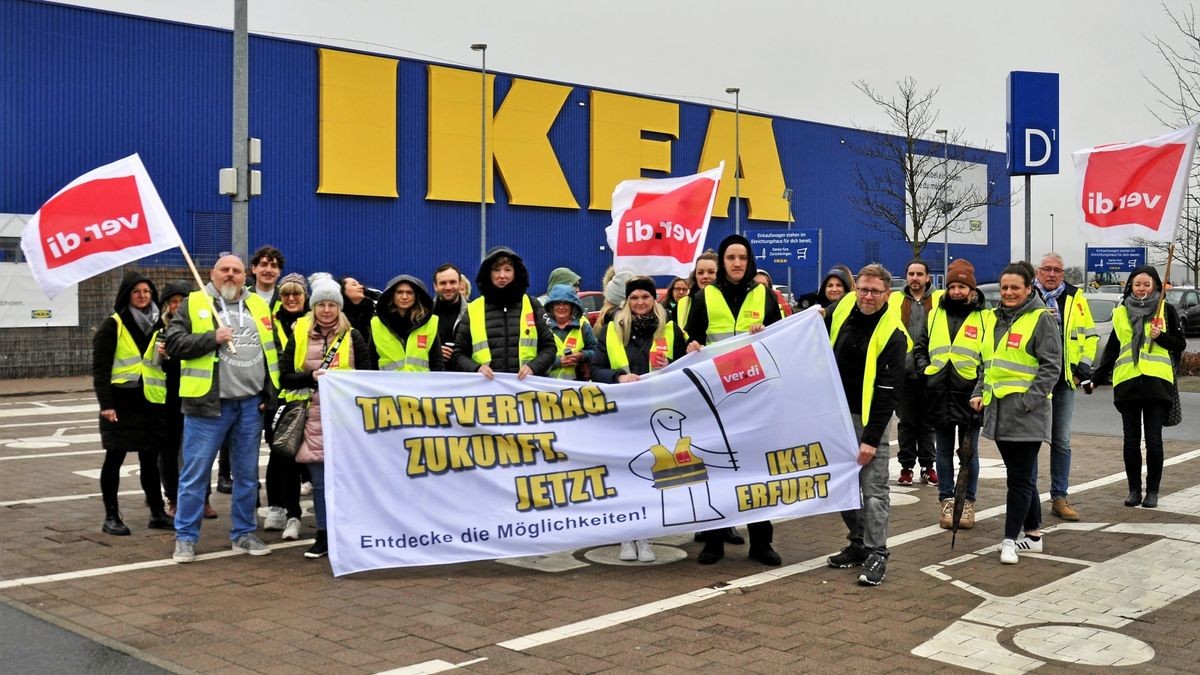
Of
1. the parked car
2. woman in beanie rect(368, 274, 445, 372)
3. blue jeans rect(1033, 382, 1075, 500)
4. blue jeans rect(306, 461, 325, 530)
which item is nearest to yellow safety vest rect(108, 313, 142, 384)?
blue jeans rect(306, 461, 325, 530)

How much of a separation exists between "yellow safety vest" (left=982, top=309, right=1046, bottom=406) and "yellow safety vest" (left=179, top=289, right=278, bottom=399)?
4.81m

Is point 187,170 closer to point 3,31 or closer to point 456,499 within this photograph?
point 3,31

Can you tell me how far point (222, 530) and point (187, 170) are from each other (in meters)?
24.9

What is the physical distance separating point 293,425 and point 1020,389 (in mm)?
4755

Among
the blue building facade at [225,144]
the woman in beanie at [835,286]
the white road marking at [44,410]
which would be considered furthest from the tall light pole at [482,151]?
the woman in beanie at [835,286]

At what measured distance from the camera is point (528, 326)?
26.4 ft

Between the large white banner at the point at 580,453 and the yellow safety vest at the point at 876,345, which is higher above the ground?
the yellow safety vest at the point at 876,345

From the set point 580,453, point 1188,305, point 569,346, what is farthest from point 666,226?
point 1188,305

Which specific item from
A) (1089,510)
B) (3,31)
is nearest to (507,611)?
(1089,510)

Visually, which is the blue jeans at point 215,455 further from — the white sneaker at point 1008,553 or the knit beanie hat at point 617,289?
the white sneaker at point 1008,553

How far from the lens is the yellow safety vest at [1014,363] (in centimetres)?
782

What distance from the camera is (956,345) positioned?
9.24 m

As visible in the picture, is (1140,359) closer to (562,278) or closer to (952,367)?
(952,367)

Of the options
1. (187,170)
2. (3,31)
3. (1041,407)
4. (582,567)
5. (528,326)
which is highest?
(3,31)
